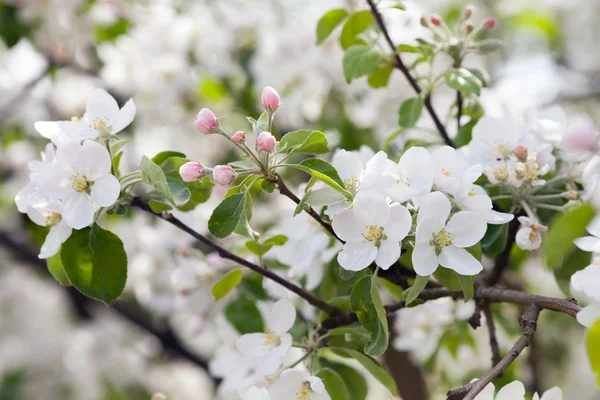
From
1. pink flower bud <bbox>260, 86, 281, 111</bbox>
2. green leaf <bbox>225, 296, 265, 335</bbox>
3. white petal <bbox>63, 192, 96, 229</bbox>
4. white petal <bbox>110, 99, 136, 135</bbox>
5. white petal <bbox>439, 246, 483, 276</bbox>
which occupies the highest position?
pink flower bud <bbox>260, 86, 281, 111</bbox>

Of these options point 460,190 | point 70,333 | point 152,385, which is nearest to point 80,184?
point 460,190

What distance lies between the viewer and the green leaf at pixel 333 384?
937 millimetres

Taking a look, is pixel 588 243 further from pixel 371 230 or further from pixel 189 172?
pixel 189 172

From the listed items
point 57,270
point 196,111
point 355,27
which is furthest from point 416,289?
point 196,111

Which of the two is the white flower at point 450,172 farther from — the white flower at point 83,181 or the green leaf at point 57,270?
the green leaf at point 57,270

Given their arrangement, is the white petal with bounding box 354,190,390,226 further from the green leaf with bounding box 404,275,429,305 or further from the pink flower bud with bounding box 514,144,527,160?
the pink flower bud with bounding box 514,144,527,160

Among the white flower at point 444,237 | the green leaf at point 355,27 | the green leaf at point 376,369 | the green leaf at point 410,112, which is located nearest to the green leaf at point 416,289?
the white flower at point 444,237

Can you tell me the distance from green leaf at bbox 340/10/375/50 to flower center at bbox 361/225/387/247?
20.8 inches

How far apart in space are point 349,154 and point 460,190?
0.15 meters

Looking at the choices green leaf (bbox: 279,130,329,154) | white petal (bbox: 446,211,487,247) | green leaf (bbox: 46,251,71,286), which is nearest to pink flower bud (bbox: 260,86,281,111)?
green leaf (bbox: 279,130,329,154)

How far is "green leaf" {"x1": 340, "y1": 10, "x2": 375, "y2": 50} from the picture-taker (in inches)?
47.9

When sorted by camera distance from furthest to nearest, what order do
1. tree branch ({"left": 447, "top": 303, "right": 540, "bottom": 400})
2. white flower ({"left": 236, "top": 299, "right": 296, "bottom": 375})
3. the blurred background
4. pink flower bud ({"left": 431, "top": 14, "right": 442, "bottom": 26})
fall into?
the blurred background → pink flower bud ({"left": 431, "top": 14, "right": 442, "bottom": 26}) → white flower ({"left": 236, "top": 299, "right": 296, "bottom": 375}) → tree branch ({"left": 447, "top": 303, "right": 540, "bottom": 400})

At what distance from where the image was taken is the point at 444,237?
0.81 m

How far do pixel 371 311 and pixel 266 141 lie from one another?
245 millimetres
